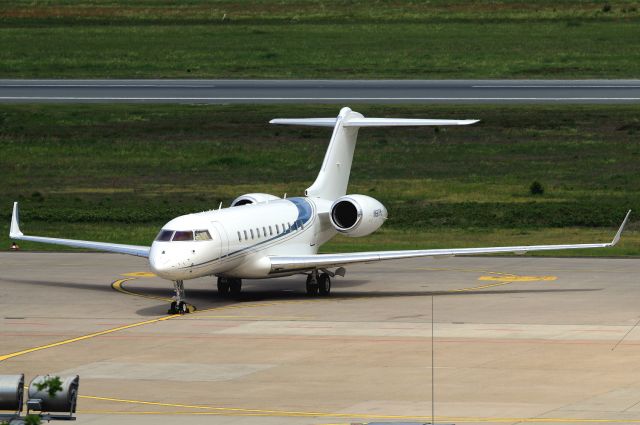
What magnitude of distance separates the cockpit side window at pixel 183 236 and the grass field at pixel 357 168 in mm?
14524

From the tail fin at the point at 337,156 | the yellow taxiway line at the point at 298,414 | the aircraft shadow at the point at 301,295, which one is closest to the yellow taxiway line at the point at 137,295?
the aircraft shadow at the point at 301,295

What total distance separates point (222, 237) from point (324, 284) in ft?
15.0

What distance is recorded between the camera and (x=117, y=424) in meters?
24.3

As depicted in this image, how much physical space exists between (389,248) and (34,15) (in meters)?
71.6

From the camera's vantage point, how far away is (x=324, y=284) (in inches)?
1615

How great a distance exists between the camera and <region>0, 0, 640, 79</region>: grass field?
90125 millimetres

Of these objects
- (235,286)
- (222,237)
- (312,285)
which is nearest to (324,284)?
(312,285)

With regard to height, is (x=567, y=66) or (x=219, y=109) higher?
(x=567, y=66)

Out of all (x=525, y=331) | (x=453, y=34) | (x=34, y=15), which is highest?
(x=34, y=15)

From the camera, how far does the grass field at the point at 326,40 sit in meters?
90.1

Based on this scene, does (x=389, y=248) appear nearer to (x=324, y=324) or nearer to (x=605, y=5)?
(x=324, y=324)

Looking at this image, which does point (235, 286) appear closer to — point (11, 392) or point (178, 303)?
point (178, 303)

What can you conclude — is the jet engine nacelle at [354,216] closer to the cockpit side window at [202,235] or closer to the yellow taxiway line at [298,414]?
the cockpit side window at [202,235]

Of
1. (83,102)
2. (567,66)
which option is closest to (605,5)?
(567,66)
